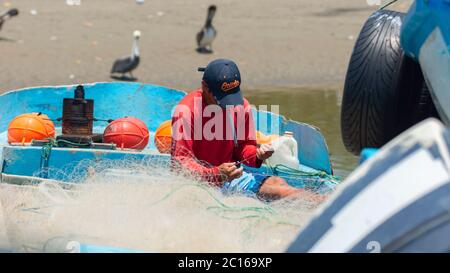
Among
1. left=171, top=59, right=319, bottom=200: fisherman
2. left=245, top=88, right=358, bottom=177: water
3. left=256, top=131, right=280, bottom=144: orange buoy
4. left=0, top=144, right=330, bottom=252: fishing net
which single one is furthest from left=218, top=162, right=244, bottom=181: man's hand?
left=245, top=88, right=358, bottom=177: water

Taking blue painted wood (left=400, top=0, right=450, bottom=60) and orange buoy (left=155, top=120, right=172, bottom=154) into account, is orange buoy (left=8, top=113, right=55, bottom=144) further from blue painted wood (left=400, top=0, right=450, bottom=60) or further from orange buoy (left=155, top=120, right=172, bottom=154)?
blue painted wood (left=400, top=0, right=450, bottom=60)

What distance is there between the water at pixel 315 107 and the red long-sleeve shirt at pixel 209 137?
4.59 meters

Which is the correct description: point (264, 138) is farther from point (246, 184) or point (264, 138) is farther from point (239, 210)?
point (239, 210)

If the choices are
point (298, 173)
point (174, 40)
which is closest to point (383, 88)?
point (298, 173)

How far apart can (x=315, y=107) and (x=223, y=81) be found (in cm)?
880

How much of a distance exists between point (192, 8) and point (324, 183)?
14.9 meters

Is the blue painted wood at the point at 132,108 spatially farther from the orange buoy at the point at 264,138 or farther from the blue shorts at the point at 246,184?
the blue shorts at the point at 246,184

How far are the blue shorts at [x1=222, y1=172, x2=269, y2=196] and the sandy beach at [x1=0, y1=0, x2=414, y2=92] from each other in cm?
973

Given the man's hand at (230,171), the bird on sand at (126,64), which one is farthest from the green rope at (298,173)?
the bird on sand at (126,64)

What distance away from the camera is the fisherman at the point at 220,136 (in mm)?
5355

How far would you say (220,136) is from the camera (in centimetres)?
571

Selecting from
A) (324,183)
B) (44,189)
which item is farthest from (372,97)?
(44,189)

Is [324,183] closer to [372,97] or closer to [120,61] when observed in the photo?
[372,97]

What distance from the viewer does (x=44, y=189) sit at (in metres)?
4.94
